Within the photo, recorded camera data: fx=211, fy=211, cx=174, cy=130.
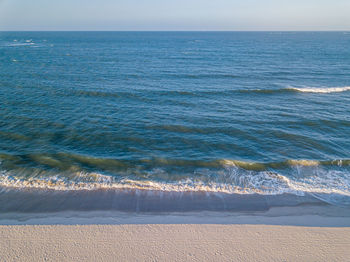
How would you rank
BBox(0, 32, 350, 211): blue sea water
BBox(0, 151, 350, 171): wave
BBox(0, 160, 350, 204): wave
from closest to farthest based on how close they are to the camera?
BBox(0, 160, 350, 204): wave < BBox(0, 32, 350, 211): blue sea water < BBox(0, 151, 350, 171): wave

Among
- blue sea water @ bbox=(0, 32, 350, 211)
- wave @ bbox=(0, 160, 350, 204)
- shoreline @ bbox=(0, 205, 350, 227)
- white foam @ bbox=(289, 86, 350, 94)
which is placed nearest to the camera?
shoreline @ bbox=(0, 205, 350, 227)

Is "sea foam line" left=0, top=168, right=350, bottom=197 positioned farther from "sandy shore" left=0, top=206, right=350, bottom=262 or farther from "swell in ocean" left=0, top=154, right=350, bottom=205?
"sandy shore" left=0, top=206, right=350, bottom=262

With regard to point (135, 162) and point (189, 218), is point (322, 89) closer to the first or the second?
point (135, 162)

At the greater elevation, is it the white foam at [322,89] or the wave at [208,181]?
the white foam at [322,89]

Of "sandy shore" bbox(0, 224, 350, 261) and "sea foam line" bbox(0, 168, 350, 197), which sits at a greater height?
"sea foam line" bbox(0, 168, 350, 197)

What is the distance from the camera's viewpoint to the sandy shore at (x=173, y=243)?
8.85 meters

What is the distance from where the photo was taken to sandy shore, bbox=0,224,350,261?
8.85 meters

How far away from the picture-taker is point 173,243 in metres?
9.34

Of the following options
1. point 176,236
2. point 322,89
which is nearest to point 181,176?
point 176,236

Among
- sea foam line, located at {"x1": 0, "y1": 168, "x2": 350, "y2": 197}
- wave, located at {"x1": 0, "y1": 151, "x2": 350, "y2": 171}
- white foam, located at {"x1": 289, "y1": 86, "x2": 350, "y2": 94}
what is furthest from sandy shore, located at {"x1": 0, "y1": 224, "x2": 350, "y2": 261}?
white foam, located at {"x1": 289, "y1": 86, "x2": 350, "y2": 94}

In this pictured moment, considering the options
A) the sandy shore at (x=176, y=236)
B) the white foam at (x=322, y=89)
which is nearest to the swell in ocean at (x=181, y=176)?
the sandy shore at (x=176, y=236)

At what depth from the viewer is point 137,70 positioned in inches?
1719

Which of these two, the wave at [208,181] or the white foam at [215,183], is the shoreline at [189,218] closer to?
the wave at [208,181]

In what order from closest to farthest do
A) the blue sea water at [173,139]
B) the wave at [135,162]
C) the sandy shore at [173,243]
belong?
the sandy shore at [173,243], the blue sea water at [173,139], the wave at [135,162]
